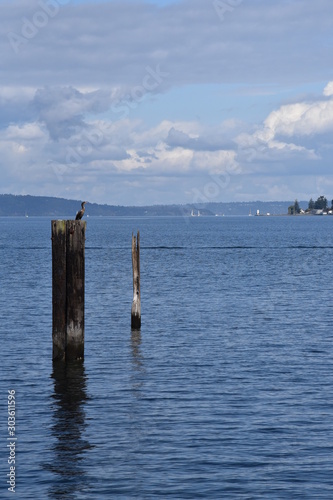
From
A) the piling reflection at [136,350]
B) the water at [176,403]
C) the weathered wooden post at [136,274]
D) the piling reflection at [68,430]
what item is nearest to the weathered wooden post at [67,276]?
the piling reflection at [68,430]

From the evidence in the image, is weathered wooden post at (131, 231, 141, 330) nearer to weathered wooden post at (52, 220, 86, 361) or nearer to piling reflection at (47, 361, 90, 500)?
piling reflection at (47, 361, 90, 500)

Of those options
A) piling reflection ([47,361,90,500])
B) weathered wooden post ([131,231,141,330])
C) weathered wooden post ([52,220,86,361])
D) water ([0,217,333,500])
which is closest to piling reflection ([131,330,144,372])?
water ([0,217,333,500])

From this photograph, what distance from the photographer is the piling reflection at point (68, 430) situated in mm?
18344

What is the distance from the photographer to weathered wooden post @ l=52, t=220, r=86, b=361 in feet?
87.4

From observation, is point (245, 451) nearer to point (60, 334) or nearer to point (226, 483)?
point (226, 483)

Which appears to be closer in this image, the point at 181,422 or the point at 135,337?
the point at 181,422

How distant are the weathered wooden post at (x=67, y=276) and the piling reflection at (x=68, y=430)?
1344mm

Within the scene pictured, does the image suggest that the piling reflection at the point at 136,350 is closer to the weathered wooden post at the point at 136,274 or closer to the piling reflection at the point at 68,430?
the weathered wooden post at the point at 136,274

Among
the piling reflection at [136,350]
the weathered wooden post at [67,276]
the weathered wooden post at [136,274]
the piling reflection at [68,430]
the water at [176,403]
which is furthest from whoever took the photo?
the weathered wooden post at [136,274]

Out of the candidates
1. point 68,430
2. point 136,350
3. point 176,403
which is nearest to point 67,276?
point 176,403

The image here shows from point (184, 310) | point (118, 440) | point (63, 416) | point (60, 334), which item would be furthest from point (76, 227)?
point (184, 310)

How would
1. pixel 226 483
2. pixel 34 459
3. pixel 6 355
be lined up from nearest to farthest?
pixel 226 483, pixel 34 459, pixel 6 355

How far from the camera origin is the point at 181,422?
75.1 feet

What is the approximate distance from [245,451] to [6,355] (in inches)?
581
